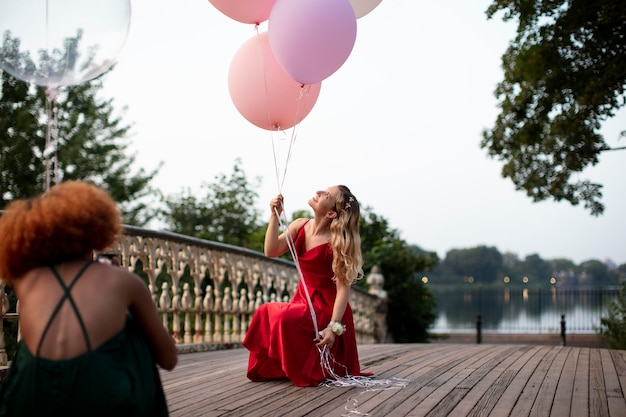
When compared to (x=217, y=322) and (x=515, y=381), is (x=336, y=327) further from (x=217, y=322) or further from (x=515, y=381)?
(x=217, y=322)

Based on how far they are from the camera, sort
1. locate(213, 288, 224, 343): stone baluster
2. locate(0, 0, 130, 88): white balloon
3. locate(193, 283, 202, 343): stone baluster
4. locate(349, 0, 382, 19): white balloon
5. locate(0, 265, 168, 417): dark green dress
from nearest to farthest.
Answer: locate(0, 265, 168, 417): dark green dress < locate(0, 0, 130, 88): white balloon < locate(349, 0, 382, 19): white balloon < locate(193, 283, 202, 343): stone baluster < locate(213, 288, 224, 343): stone baluster

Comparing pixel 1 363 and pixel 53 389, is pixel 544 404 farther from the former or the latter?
pixel 1 363

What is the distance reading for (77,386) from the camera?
217 cm

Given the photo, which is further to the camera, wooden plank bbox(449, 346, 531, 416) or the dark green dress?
wooden plank bbox(449, 346, 531, 416)

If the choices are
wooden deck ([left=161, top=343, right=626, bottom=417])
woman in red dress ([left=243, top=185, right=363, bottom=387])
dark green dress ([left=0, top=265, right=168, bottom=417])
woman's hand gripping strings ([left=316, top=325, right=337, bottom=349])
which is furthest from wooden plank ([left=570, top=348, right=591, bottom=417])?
dark green dress ([left=0, top=265, right=168, bottom=417])

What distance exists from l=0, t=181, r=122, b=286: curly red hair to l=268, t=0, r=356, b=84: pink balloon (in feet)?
7.90

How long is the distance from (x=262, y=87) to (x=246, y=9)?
572mm

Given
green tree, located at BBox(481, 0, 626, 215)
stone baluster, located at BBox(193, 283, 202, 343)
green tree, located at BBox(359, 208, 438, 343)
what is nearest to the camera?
stone baluster, located at BBox(193, 283, 202, 343)

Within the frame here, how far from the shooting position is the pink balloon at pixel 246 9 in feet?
15.3

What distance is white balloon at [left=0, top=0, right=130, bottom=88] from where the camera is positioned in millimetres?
3646

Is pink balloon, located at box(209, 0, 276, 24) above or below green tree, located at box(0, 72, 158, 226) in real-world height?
below

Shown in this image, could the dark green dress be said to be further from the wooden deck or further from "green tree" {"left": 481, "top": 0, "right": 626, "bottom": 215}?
"green tree" {"left": 481, "top": 0, "right": 626, "bottom": 215}

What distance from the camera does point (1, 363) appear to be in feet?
15.6

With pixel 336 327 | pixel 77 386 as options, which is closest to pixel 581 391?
pixel 336 327
